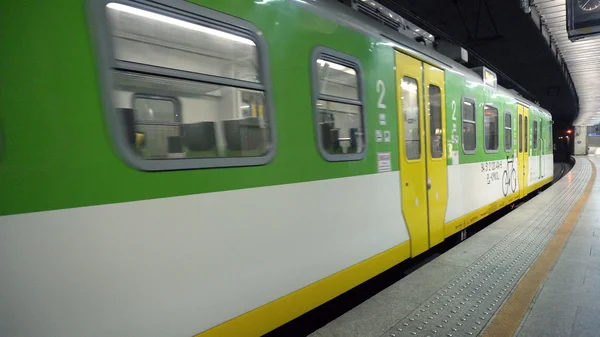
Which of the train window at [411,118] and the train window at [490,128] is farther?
the train window at [490,128]

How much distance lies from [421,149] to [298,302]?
8.42 feet

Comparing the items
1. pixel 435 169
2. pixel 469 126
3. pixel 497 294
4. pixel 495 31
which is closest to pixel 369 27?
pixel 435 169

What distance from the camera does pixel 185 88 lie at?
6.53 feet

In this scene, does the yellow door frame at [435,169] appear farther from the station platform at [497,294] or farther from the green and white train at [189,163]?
the green and white train at [189,163]

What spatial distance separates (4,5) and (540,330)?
3565 millimetres

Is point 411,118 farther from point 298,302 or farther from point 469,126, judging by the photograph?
point 298,302

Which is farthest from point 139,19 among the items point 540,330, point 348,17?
point 540,330

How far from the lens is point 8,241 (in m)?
Answer: 1.38

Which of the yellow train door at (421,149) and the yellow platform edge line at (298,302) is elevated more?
the yellow train door at (421,149)

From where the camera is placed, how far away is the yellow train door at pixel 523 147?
8.86 meters

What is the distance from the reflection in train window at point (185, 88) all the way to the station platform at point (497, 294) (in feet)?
5.15

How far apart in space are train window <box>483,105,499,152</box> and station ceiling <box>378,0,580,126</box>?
163cm

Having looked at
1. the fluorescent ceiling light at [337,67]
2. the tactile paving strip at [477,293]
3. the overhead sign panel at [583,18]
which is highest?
the overhead sign panel at [583,18]

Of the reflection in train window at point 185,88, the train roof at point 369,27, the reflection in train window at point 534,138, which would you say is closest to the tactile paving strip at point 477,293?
the reflection in train window at point 185,88
